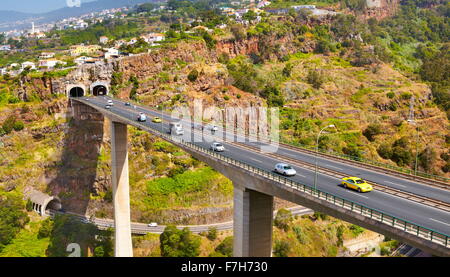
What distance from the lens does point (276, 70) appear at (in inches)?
4375

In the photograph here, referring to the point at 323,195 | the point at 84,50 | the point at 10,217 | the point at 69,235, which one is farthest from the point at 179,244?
the point at 84,50

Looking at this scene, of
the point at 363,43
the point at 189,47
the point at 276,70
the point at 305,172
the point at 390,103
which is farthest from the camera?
the point at 363,43

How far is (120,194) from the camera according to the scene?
57.4m

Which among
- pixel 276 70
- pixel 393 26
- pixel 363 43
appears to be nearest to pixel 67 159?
pixel 276 70

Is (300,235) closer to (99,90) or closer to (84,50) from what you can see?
(99,90)

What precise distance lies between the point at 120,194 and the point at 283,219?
1066 inches

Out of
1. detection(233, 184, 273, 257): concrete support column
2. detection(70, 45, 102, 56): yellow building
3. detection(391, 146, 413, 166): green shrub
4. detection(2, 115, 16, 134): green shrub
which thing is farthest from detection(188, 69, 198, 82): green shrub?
detection(233, 184, 273, 257): concrete support column

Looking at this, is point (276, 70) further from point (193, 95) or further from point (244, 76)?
point (193, 95)

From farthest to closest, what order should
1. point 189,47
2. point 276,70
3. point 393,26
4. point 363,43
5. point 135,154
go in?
point 393,26 → point 363,43 → point 276,70 → point 189,47 → point 135,154

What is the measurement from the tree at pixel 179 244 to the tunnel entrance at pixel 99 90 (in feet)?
137

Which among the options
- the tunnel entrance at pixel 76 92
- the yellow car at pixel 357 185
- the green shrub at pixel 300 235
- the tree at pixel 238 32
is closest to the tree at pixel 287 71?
the tree at pixel 238 32

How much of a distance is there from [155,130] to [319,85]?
69059 mm

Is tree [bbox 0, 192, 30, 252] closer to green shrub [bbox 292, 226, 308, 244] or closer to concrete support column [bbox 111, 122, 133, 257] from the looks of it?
concrete support column [bbox 111, 122, 133, 257]

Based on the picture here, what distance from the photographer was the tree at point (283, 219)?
210 ft
